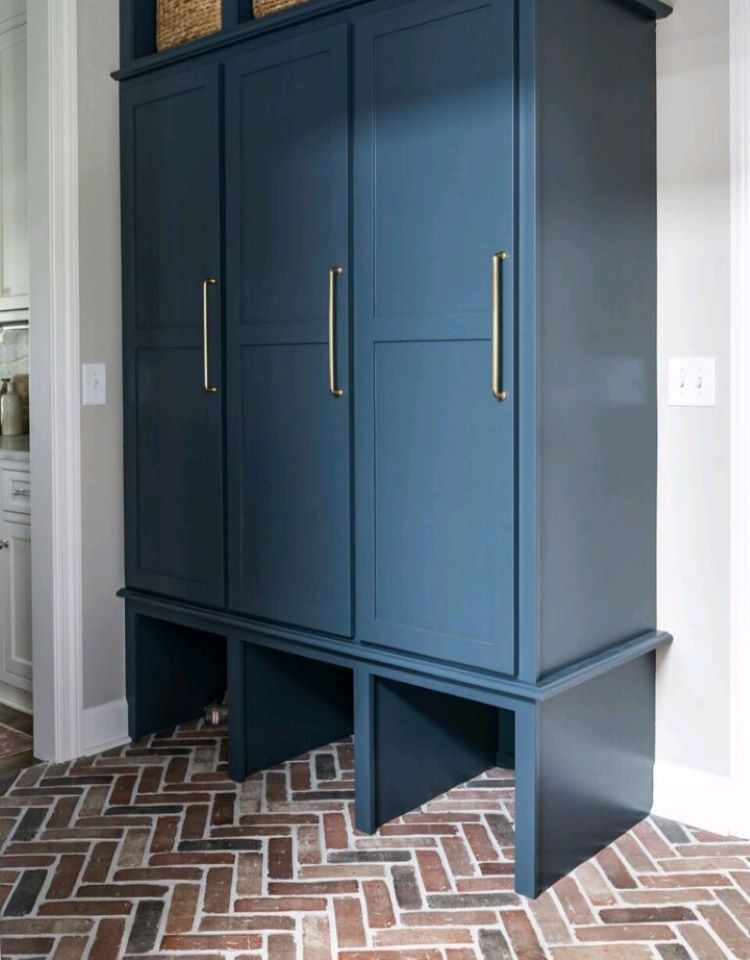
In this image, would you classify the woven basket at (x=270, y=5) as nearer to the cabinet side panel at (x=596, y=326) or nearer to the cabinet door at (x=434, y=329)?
the cabinet door at (x=434, y=329)

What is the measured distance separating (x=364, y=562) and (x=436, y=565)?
24 cm

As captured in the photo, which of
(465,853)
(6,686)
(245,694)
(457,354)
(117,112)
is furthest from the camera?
(6,686)

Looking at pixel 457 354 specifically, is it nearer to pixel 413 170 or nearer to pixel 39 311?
pixel 413 170

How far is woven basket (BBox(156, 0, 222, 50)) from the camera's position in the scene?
10.5 feet

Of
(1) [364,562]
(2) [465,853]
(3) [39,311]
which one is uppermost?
(3) [39,311]

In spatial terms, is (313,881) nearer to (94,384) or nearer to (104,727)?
(104,727)

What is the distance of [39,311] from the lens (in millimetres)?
3297

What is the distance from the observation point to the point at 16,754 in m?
3.41

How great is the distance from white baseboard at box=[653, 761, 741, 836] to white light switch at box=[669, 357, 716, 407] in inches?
38.8

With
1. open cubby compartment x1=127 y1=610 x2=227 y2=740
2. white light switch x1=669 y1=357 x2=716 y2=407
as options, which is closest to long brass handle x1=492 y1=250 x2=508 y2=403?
white light switch x1=669 y1=357 x2=716 y2=407

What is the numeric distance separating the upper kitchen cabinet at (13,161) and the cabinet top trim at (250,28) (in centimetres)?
65

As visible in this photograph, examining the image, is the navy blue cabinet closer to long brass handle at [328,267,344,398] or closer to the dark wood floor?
long brass handle at [328,267,344,398]

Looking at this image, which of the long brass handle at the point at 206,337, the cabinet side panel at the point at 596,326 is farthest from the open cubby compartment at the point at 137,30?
the cabinet side panel at the point at 596,326

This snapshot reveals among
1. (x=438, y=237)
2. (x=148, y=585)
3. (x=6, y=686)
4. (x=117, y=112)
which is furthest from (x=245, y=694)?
(x=117, y=112)
